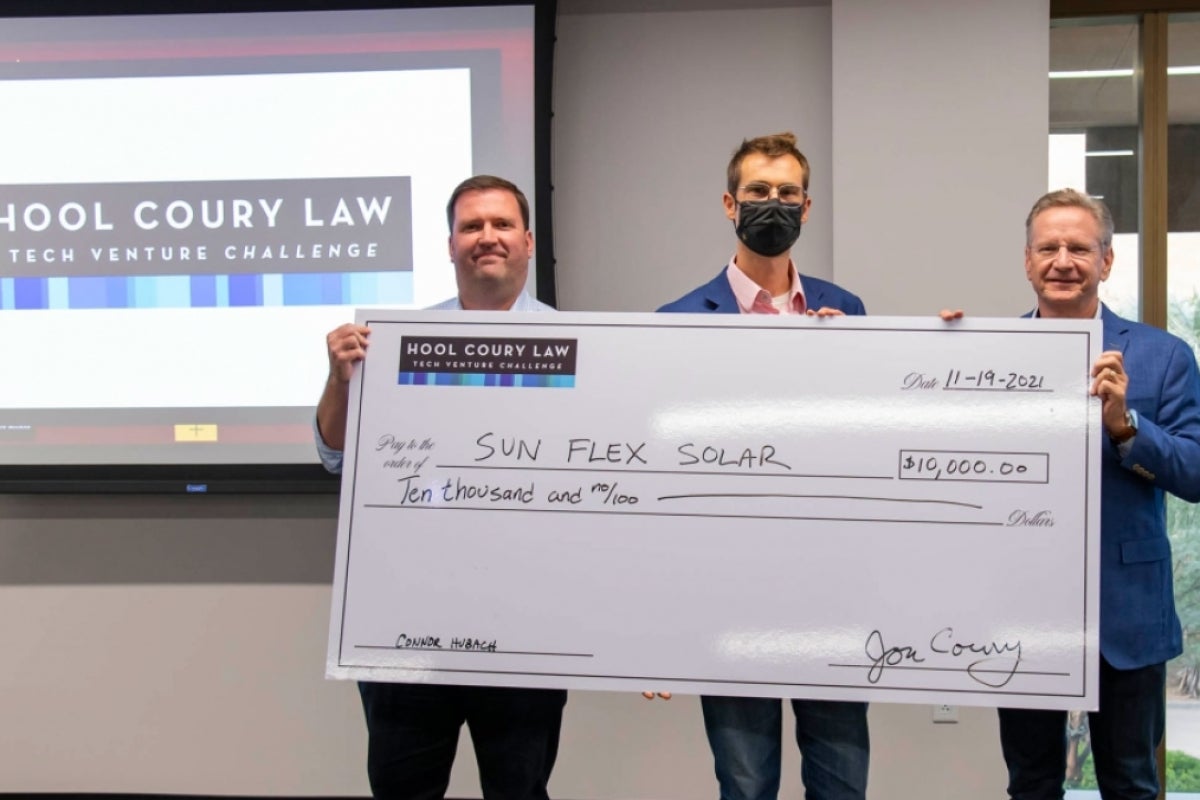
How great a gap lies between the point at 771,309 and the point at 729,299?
74 mm

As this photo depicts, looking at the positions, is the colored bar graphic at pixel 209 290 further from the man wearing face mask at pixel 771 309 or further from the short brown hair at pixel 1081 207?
the short brown hair at pixel 1081 207

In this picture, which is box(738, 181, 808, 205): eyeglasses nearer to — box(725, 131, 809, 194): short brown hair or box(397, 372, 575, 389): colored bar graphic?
box(725, 131, 809, 194): short brown hair

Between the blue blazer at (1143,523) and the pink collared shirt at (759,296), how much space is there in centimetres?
54

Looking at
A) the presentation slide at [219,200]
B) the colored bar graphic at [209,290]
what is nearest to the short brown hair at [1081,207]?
the presentation slide at [219,200]

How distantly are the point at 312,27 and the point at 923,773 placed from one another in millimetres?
2559

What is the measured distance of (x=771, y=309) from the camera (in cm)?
169

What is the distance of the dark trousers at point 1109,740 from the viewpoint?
1.61 meters

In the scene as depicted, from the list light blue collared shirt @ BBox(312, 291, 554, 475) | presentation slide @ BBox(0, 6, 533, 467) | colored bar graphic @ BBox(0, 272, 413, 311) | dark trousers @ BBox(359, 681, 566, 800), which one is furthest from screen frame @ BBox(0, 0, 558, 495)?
dark trousers @ BBox(359, 681, 566, 800)

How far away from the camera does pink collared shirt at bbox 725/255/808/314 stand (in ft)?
5.56

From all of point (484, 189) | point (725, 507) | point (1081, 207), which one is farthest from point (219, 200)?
point (1081, 207)

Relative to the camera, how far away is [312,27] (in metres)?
2.56

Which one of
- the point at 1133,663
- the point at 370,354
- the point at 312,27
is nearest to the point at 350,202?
the point at 312,27

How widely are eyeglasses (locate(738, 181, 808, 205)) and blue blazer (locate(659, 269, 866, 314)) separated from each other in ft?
0.49

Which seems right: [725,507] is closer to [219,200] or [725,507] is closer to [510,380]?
[510,380]
